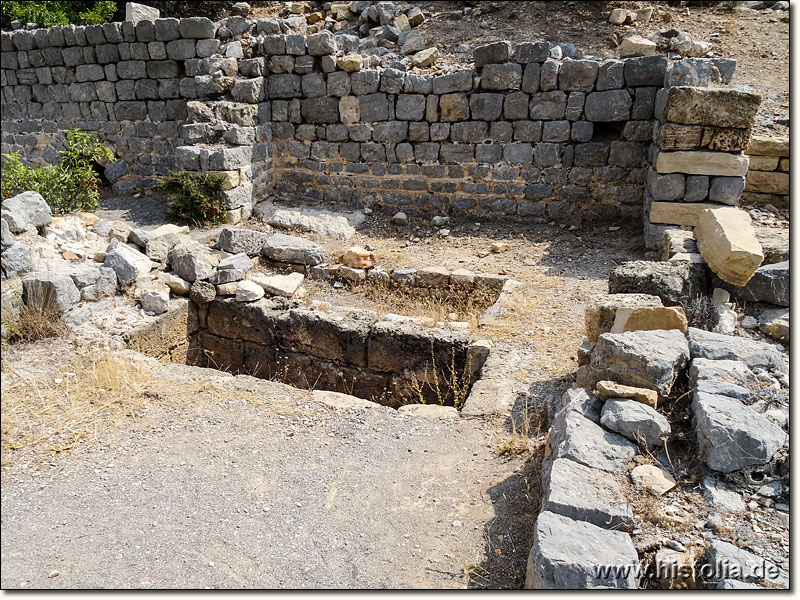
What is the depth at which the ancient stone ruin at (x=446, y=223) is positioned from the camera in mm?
2955

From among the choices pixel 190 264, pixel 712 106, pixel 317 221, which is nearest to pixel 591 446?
pixel 190 264

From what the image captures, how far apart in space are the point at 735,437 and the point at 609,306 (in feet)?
5.04

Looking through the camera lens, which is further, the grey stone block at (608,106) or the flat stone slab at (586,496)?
the grey stone block at (608,106)

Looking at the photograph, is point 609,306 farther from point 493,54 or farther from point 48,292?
point 493,54

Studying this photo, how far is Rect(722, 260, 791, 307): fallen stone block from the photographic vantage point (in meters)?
4.52

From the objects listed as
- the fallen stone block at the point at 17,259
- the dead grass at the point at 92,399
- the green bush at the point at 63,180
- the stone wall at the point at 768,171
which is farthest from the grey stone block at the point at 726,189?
the green bush at the point at 63,180

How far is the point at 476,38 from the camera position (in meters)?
10.7

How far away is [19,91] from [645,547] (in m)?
13.4

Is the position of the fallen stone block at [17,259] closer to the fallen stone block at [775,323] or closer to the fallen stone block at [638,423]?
the fallen stone block at [638,423]

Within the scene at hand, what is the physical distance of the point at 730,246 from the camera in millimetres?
4641

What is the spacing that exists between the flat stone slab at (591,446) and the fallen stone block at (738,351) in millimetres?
906

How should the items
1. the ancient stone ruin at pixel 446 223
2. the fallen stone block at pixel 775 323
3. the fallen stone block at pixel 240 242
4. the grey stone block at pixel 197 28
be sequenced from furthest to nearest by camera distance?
the grey stone block at pixel 197 28
the fallen stone block at pixel 240 242
the fallen stone block at pixel 775 323
the ancient stone ruin at pixel 446 223

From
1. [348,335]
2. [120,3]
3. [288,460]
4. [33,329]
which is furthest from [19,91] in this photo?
[288,460]

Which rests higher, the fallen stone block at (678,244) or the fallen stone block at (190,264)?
the fallen stone block at (678,244)
